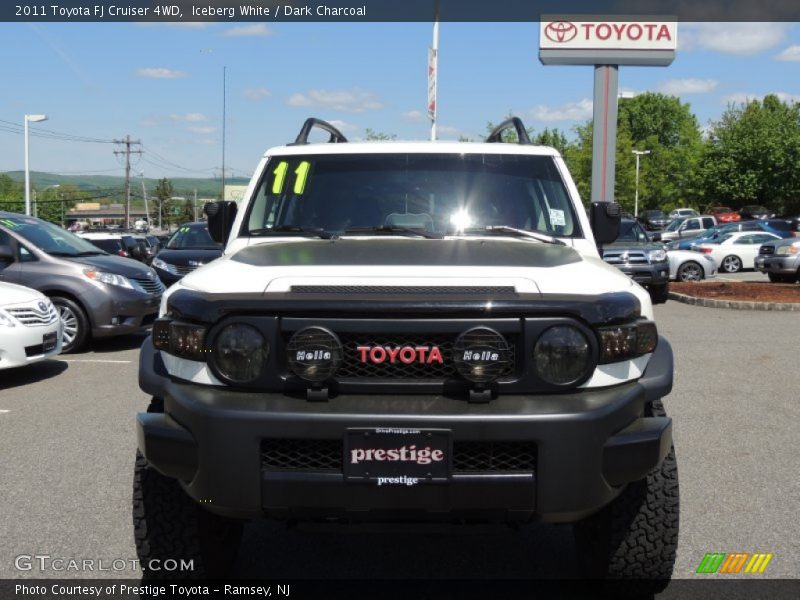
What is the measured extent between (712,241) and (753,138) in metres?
35.4

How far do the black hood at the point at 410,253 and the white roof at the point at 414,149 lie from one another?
0.76 metres

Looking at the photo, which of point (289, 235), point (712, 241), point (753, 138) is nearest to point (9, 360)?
point (289, 235)

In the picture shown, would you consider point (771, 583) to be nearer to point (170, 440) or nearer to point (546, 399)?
point (546, 399)

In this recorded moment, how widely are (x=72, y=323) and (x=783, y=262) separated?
17414 mm

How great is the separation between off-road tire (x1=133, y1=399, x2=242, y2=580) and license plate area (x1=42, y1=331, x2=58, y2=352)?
593 centimetres

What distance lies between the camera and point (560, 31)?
28.5m

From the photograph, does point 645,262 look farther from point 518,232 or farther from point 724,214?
point 724,214

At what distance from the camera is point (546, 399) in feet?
9.70

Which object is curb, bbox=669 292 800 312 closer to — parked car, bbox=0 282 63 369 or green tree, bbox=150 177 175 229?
parked car, bbox=0 282 63 369

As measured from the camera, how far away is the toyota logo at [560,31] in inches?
1113

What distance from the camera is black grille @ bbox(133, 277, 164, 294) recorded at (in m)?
11.4

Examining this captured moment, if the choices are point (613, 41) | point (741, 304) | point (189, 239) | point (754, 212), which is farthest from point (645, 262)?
point (754, 212)

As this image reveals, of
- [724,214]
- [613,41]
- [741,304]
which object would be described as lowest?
[741,304]

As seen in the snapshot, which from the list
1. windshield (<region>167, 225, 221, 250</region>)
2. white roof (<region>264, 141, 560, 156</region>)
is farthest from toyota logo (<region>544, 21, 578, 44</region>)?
white roof (<region>264, 141, 560, 156</region>)
